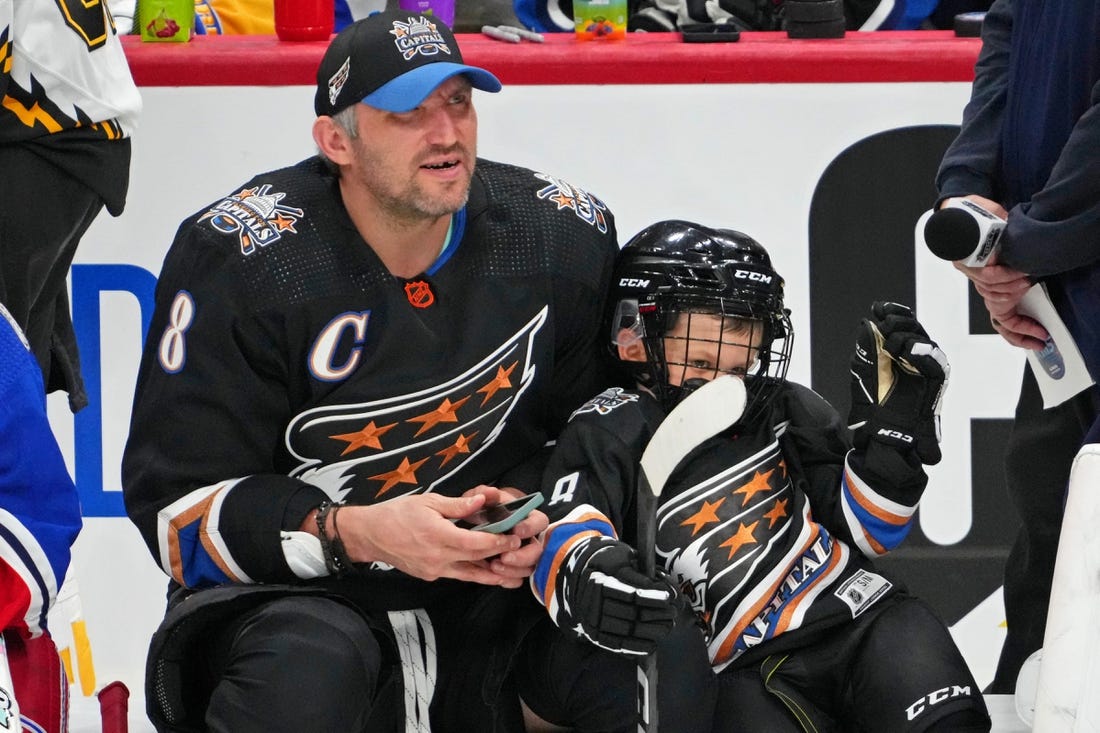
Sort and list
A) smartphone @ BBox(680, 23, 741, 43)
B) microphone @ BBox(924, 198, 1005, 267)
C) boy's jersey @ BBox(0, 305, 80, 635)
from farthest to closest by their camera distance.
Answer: smartphone @ BBox(680, 23, 741, 43)
microphone @ BBox(924, 198, 1005, 267)
boy's jersey @ BBox(0, 305, 80, 635)

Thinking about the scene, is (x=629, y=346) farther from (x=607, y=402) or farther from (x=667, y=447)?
(x=667, y=447)

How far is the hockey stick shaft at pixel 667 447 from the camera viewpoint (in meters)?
1.87

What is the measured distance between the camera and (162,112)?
3.13m

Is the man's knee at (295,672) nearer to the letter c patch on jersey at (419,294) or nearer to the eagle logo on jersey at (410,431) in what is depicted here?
the eagle logo on jersey at (410,431)

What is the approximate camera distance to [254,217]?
2.16 m

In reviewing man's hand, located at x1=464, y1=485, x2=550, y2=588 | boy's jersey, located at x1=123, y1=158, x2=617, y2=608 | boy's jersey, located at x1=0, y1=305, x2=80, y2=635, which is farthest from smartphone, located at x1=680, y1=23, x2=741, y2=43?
boy's jersey, located at x1=0, y1=305, x2=80, y2=635

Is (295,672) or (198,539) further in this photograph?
(198,539)

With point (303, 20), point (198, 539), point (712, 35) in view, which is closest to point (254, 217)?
point (198, 539)

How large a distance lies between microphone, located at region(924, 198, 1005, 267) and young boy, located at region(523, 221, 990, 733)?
0.44 feet

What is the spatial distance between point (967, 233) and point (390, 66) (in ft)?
2.60

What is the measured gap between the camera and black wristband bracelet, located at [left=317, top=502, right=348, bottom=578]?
2.05m

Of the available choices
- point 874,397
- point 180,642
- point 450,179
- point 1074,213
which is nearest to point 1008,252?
point 1074,213

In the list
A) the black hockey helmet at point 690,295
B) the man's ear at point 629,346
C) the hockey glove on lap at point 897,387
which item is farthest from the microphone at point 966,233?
the man's ear at point 629,346

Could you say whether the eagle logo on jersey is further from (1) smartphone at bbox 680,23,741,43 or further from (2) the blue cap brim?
(1) smartphone at bbox 680,23,741,43
